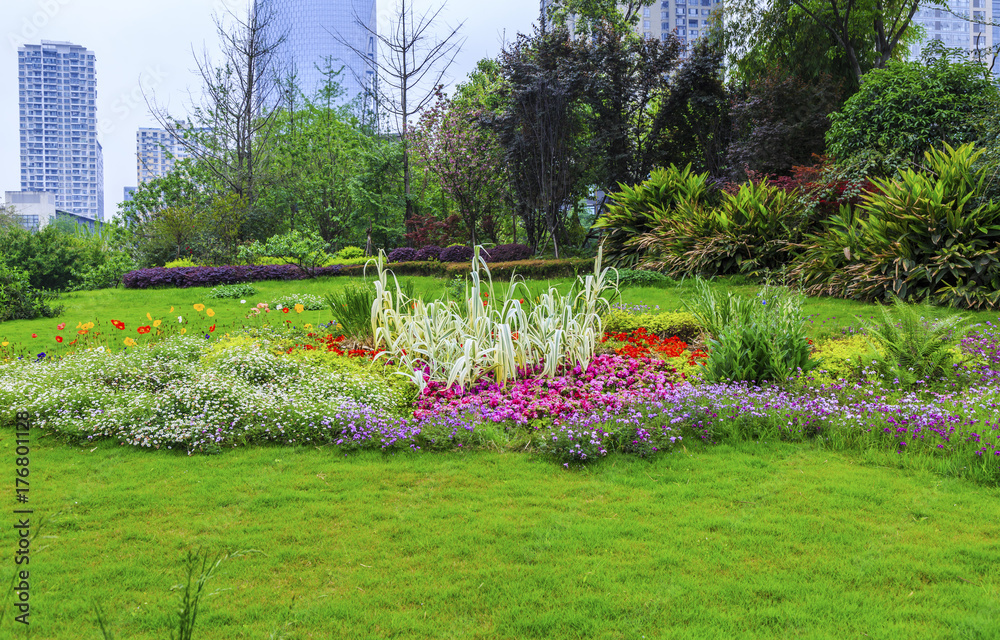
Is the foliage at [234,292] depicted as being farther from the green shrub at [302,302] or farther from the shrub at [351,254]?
the shrub at [351,254]

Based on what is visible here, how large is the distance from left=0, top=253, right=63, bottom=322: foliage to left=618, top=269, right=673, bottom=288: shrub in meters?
8.45

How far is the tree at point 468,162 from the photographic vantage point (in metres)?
14.7

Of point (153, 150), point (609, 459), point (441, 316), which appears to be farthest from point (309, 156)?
point (609, 459)

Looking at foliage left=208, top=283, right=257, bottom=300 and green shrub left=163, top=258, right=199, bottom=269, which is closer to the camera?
foliage left=208, top=283, right=257, bottom=300

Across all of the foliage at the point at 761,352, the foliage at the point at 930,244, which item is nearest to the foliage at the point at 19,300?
the foliage at the point at 761,352

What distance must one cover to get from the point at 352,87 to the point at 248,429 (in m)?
29.2

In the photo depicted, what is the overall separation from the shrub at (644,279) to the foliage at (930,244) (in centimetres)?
208

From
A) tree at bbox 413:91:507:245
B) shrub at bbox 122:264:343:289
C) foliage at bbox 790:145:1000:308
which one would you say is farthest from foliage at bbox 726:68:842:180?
shrub at bbox 122:264:343:289

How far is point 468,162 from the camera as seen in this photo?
14.9m

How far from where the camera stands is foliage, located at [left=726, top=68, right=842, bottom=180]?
12484 millimetres

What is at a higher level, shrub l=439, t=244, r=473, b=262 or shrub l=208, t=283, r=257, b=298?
shrub l=439, t=244, r=473, b=262

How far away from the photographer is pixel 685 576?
2.23 m

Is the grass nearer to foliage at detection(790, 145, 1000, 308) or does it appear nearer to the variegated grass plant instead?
the variegated grass plant

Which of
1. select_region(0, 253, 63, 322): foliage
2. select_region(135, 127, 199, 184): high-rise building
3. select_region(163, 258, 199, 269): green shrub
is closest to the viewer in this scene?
select_region(0, 253, 63, 322): foliage
